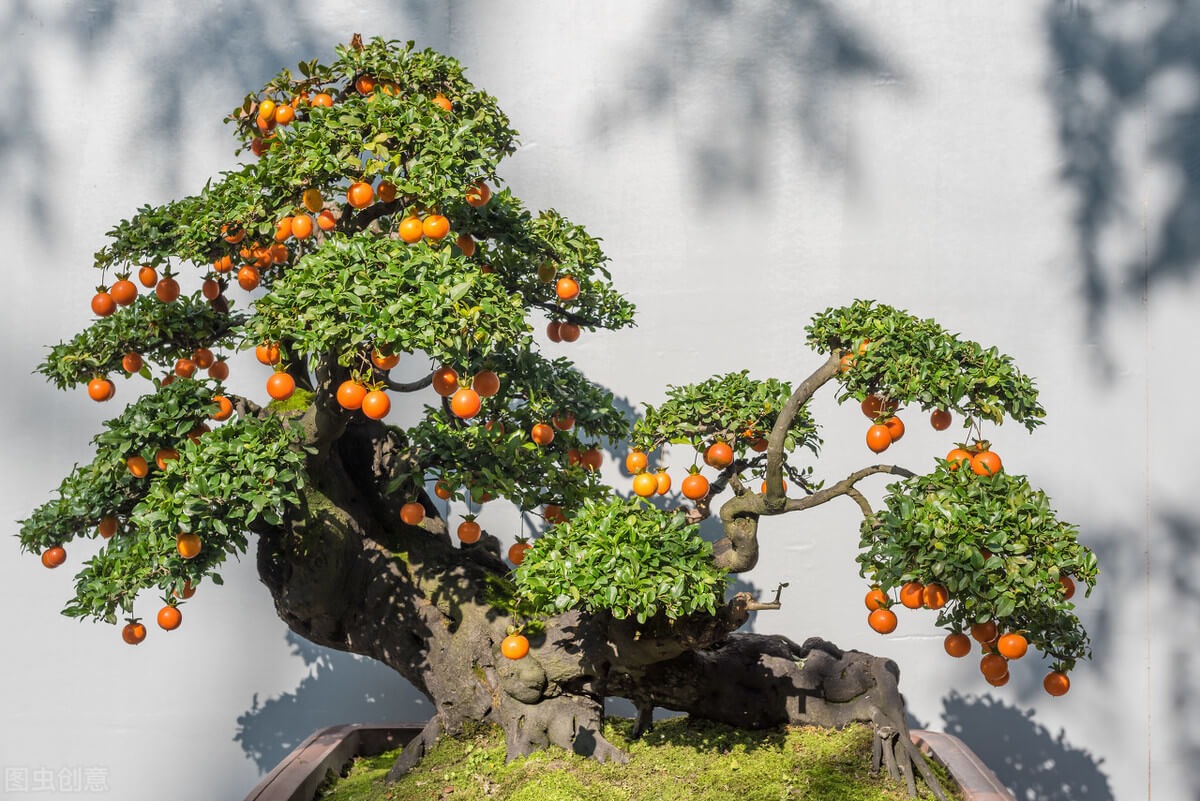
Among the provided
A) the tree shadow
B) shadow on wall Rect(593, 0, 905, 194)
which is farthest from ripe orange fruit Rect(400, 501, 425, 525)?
the tree shadow

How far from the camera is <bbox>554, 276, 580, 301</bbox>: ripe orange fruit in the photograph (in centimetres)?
252

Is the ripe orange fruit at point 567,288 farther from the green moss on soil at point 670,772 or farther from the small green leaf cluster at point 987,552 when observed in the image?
the green moss on soil at point 670,772

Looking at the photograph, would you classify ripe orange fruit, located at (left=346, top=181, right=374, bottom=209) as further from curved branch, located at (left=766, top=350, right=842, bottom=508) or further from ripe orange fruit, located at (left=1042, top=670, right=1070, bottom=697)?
ripe orange fruit, located at (left=1042, top=670, right=1070, bottom=697)

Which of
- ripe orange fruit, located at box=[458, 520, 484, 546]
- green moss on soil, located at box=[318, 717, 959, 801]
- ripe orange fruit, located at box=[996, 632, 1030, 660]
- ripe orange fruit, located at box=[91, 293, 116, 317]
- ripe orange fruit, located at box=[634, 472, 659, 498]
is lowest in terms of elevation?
green moss on soil, located at box=[318, 717, 959, 801]

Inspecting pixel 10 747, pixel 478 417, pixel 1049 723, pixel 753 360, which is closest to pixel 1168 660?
pixel 1049 723

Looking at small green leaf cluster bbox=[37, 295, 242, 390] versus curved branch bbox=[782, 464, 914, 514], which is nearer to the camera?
curved branch bbox=[782, 464, 914, 514]

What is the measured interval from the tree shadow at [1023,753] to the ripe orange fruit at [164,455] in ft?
9.42

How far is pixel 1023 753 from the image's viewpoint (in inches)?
152

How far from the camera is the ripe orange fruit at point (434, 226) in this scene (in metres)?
2.12

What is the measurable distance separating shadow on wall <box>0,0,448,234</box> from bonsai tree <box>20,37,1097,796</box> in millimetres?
1357

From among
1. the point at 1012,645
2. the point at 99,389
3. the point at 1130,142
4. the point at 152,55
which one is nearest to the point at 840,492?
the point at 1012,645

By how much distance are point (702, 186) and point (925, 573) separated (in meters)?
2.07

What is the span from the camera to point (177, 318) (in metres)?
2.61

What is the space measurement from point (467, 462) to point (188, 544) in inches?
28.3
